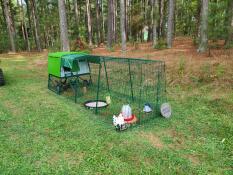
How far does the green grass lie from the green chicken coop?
56 cm

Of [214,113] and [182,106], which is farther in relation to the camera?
[182,106]

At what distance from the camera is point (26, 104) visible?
25.9 ft

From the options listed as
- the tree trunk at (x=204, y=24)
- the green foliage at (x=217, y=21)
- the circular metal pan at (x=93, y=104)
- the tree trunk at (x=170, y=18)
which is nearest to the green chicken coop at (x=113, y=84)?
the circular metal pan at (x=93, y=104)

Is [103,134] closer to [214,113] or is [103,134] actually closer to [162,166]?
[162,166]

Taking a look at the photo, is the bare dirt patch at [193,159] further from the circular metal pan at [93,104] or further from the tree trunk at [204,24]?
the tree trunk at [204,24]

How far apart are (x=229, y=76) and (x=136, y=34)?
29669 mm

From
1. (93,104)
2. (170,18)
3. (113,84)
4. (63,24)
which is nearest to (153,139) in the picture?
(93,104)

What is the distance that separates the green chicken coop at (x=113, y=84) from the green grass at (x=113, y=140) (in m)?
0.56

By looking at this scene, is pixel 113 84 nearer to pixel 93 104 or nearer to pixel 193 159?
pixel 93 104

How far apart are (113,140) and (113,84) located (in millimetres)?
4128

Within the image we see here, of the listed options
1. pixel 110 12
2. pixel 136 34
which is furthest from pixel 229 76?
pixel 136 34

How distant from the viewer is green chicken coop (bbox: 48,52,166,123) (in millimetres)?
7215

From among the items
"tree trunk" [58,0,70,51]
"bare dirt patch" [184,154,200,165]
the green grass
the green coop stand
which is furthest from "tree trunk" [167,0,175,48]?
"bare dirt patch" [184,154,200,165]

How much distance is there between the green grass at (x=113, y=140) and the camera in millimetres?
4332
